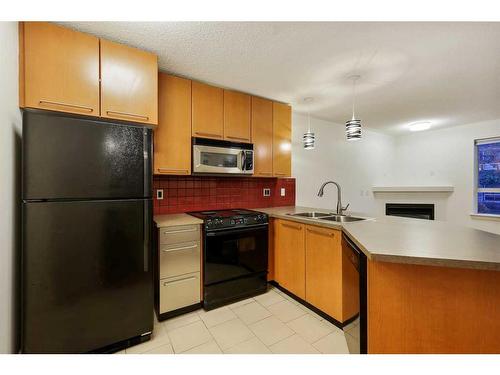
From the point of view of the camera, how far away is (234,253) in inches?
81.7

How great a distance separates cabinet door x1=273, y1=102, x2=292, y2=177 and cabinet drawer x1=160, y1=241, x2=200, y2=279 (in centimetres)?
140

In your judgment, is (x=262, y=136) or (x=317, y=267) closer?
(x=317, y=267)

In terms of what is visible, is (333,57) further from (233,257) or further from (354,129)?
(233,257)

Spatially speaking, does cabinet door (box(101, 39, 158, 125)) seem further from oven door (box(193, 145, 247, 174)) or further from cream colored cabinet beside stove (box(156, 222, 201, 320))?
cream colored cabinet beside stove (box(156, 222, 201, 320))

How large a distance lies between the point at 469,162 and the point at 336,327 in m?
3.99

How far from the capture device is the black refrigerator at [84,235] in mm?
1245

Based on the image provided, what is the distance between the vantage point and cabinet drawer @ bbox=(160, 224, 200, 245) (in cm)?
180

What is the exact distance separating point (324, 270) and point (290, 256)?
0.43 meters

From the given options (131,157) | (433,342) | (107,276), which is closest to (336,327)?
(433,342)

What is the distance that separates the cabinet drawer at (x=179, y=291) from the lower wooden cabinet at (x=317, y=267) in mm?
863

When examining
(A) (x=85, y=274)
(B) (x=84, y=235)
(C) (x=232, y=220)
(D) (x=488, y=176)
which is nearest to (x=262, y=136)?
(C) (x=232, y=220)

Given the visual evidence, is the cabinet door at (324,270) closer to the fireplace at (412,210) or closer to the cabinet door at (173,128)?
the cabinet door at (173,128)

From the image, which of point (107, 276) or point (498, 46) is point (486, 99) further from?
point (107, 276)

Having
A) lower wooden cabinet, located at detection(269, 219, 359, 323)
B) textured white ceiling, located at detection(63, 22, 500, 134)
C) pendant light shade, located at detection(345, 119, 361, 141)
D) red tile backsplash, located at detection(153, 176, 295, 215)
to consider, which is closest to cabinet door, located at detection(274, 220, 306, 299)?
lower wooden cabinet, located at detection(269, 219, 359, 323)
